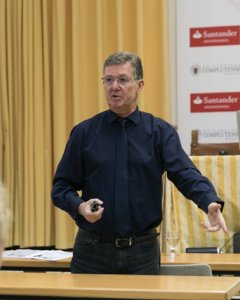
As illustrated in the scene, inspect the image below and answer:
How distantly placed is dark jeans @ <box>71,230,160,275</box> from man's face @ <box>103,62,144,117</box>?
659 mm

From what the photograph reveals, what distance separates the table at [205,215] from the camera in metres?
4.98

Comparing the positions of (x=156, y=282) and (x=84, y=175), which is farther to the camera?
(x=84, y=175)

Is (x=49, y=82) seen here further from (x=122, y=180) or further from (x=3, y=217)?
(x=3, y=217)

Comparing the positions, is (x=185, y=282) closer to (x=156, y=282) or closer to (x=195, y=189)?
(x=156, y=282)

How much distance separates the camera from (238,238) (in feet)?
14.8

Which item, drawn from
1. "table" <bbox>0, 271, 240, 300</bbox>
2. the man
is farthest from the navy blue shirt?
"table" <bbox>0, 271, 240, 300</bbox>

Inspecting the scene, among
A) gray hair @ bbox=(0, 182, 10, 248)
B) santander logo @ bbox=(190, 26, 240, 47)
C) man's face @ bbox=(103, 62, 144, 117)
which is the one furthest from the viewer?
santander logo @ bbox=(190, 26, 240, 47)

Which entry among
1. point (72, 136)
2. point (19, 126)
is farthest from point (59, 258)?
point (19, 126)

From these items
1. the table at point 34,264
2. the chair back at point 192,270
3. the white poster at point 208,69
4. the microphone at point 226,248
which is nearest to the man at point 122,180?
the chair back at point 192,270

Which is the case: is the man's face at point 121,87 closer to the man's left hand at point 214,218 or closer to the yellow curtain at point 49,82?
the man's left hand at point 214,218

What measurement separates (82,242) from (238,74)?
2.96 metres

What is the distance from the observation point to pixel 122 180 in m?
3.28

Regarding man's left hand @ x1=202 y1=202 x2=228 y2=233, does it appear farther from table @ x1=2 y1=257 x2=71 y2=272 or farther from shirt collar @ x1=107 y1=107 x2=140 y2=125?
table @ x1=2 y1=257 x2=71 y2=272

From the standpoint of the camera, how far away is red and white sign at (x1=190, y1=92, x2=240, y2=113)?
5.75m
